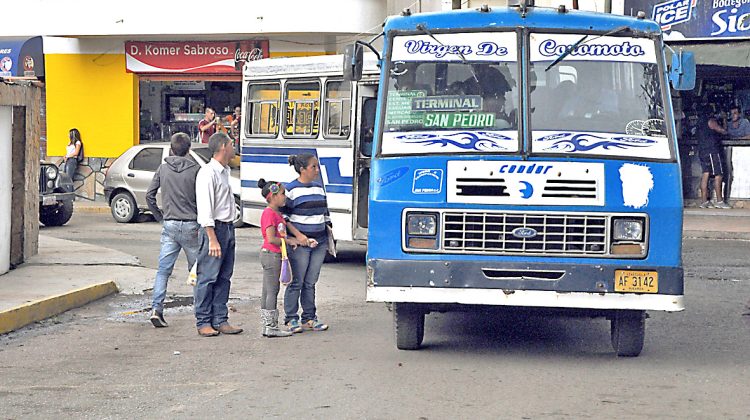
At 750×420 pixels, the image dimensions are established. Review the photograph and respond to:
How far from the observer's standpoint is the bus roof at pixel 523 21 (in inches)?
353

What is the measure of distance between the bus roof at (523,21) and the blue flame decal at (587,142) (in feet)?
2.99

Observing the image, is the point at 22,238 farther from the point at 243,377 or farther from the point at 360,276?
the point at 243,377

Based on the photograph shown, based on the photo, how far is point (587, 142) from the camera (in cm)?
858

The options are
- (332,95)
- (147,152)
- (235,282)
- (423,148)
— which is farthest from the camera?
(147,152)

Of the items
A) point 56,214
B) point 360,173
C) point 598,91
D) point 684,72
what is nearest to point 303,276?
Answer: point 598,91

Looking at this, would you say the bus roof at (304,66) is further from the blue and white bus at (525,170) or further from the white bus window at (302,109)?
Answer: the blue and white bus at (525,170)

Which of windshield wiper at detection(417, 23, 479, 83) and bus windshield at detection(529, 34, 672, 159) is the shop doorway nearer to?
windshield wiper at detection(417, 23, 479, 83)

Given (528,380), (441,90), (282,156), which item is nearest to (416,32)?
(441,90)

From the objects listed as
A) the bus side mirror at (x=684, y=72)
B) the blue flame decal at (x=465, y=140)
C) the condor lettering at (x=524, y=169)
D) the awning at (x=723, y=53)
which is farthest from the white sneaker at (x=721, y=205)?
the condor lettering at (x=524, y=169)

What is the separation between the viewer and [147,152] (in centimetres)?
2148

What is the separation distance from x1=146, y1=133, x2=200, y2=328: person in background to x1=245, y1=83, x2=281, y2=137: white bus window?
17.5ft

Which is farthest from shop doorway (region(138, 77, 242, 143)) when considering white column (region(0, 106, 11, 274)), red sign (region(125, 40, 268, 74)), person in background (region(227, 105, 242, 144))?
white column (region(0, 106, 11, 274))

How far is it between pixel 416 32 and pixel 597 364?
2.93m

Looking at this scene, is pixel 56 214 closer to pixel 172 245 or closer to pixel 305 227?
pixel 172 245
